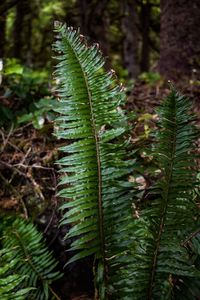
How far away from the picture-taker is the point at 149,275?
5.10 feet

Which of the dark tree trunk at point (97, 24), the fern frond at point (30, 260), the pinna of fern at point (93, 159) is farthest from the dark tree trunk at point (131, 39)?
the pinna of fern at point (93, 159)

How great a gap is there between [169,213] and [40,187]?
116 centimetres

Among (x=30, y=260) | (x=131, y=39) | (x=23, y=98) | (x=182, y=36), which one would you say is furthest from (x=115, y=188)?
(x=131, y=39)

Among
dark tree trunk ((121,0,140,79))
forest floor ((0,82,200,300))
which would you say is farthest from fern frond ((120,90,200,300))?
dark tree trunk ((121,0,140,79))

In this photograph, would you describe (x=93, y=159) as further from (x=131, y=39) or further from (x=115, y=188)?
(x=131, y=39)

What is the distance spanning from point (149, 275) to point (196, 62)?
302cm

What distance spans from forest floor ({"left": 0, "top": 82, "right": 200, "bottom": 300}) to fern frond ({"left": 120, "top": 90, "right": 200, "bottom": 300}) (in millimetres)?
505

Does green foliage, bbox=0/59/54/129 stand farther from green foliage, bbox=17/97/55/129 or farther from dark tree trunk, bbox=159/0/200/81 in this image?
dark tree trunk, bbox=159/0/200/81

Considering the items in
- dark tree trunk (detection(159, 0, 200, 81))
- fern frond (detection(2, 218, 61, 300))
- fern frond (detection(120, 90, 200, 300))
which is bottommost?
fern frond (detection(2, 218, 61, 300))

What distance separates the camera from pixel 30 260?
1.97 metres

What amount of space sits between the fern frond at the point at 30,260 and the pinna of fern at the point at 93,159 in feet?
1.45

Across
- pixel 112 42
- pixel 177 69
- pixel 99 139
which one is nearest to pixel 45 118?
pixel 99 139

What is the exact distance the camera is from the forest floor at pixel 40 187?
85.7 inches

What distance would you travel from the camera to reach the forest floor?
2176 millimetres
